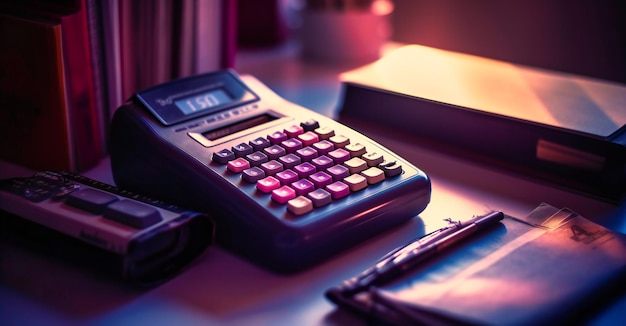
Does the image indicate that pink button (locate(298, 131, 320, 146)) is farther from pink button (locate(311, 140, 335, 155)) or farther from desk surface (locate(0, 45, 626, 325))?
desk surface (locate(0, 45, 626, 325))

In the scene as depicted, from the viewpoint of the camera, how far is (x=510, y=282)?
45 centimetres

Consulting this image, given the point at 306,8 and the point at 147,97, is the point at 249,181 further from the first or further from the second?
the point at 306,8

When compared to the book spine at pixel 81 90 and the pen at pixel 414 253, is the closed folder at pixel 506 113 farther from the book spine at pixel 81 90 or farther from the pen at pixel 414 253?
the book spine at pixel 81 90

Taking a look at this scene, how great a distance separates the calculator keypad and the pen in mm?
67

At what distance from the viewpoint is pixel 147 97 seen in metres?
0.63

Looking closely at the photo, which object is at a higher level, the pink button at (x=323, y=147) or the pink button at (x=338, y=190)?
the pink button at (x=323, y=147)

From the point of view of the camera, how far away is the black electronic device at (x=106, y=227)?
0.47m

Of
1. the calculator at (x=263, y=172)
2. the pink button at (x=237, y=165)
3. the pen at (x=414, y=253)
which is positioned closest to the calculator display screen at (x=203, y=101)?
the calculator at (x=263, y=172)

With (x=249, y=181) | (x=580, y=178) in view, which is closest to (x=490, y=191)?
(x=580, y=178)

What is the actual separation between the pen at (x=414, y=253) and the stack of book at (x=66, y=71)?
33 centimetres

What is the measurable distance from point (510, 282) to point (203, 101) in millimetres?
338

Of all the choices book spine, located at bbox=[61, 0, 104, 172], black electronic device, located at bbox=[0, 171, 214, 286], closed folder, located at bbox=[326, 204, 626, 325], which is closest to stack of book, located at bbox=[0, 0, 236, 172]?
book spine, located at bbox=[61, 0, 104, 172]

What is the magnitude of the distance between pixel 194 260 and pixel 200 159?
0.28 ft

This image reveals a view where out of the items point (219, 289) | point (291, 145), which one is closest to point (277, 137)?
point (291, 145)
